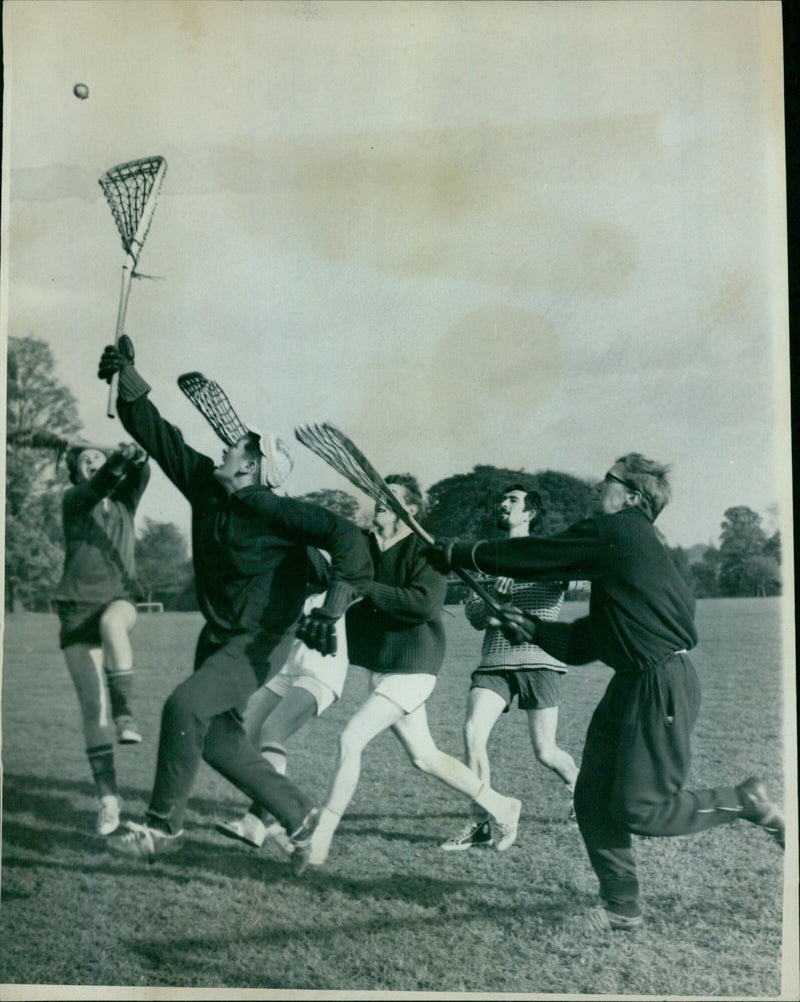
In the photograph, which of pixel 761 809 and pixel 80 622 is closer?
pixel 761 809

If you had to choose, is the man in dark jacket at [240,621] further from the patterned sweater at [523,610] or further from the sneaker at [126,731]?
the patterned sweater at [523,610]

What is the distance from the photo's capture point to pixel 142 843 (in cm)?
440

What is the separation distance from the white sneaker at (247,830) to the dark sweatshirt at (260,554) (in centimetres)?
77

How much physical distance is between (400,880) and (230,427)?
1.94m

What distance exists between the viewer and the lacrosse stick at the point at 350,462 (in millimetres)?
4340

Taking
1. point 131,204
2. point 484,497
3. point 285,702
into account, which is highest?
point 131,204

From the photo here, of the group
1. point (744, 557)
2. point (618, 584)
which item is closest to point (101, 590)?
point (618, 584)

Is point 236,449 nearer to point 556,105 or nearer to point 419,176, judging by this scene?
point 419,176

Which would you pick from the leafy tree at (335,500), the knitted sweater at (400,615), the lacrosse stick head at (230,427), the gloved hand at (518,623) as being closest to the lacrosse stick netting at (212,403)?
the lacrosse stick head at (230,427)

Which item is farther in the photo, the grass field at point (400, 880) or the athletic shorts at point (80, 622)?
the athletic shorts at point (80, 622)

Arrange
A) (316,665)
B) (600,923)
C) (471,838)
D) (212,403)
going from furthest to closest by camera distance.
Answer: (212,403) → (316,665) → (471,838) → (600,923)

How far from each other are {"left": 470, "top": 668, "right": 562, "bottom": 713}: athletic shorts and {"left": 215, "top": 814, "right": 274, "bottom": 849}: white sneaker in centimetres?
103

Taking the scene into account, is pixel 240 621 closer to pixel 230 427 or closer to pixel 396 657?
pixel 396 657

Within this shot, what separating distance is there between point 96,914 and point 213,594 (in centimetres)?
139
